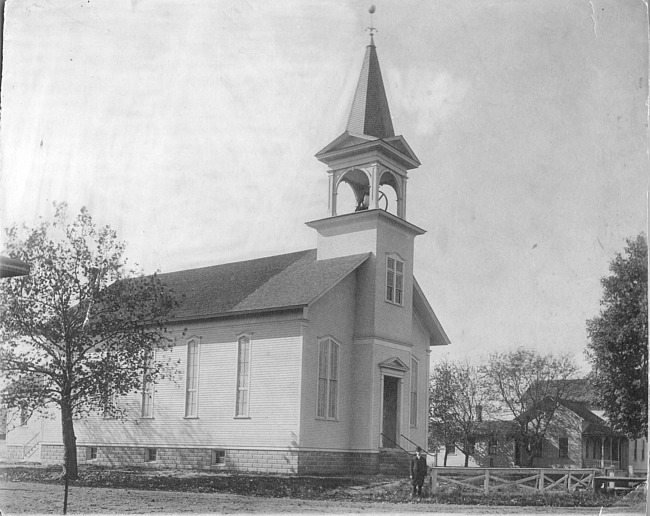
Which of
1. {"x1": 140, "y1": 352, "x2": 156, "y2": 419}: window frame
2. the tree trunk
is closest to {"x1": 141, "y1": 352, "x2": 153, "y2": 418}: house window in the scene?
{"x1": 140, "y1": 352, "x2": 156, "y2": 419}: window frame

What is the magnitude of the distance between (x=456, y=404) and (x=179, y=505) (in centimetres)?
781

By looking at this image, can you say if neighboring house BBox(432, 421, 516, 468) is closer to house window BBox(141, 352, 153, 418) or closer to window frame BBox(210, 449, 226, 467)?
window frame BBox(210, 449, 226, 467)

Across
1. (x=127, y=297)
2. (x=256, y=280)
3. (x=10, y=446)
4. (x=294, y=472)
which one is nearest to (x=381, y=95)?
(x=256, y=280)

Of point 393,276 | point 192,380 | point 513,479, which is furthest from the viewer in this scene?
point 393,276

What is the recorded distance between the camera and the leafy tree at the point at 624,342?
15.6m

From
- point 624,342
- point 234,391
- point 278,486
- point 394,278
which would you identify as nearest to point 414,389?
point 394,278

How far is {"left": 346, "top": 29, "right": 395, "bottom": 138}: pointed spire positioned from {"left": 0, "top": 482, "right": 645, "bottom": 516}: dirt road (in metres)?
6.88

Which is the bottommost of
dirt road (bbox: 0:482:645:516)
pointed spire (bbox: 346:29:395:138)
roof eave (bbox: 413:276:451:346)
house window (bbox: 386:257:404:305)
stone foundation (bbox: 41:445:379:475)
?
dirt road (bbox: 0:482:645:516)

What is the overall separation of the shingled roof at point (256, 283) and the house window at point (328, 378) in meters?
1.14

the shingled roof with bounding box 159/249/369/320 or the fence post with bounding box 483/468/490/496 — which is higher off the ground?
the shingled roof with bounding box 159/249/369/320

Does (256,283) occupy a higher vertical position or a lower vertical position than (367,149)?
lower

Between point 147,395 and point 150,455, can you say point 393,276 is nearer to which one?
point 147,395

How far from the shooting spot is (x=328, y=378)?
18297mm

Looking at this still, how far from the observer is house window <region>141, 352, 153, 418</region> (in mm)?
15906
